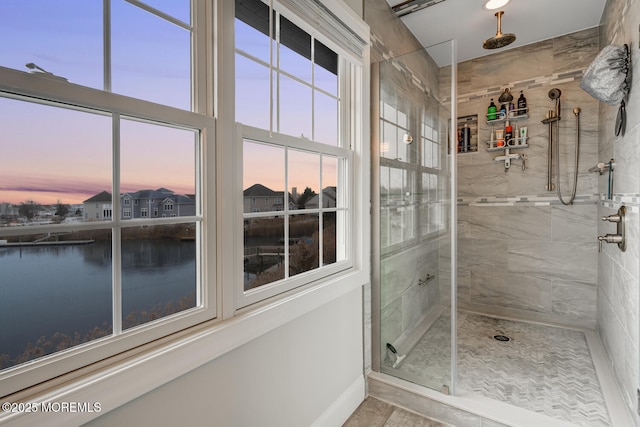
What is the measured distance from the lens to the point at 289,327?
56.2 inches

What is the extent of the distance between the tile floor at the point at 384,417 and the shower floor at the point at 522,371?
0.18 m

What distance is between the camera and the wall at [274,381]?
96cm

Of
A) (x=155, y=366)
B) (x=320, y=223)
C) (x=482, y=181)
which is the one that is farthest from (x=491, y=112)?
(x=155, y=366)

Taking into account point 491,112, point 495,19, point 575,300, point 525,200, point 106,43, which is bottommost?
point 575,300

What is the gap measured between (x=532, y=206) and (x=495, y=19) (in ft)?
5.44

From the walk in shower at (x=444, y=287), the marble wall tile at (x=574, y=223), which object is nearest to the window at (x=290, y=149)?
the walk in shower at (x=444, y=287)

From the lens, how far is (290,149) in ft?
5.00

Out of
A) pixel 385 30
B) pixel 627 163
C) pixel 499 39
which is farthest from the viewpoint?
pixel 499 39

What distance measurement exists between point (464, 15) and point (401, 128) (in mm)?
1205

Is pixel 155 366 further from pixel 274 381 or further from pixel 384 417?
pixel 384 417

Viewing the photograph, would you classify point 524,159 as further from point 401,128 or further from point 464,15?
point 401,128

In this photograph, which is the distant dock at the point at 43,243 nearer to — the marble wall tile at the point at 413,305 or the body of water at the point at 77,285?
the body of water at the point at 77,285

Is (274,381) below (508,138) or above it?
below

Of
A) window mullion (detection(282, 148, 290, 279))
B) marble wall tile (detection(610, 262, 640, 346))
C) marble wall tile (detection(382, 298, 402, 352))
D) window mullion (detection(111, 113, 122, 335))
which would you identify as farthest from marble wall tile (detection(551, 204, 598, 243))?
window mullion (detection(111, 113, 122, 335))
